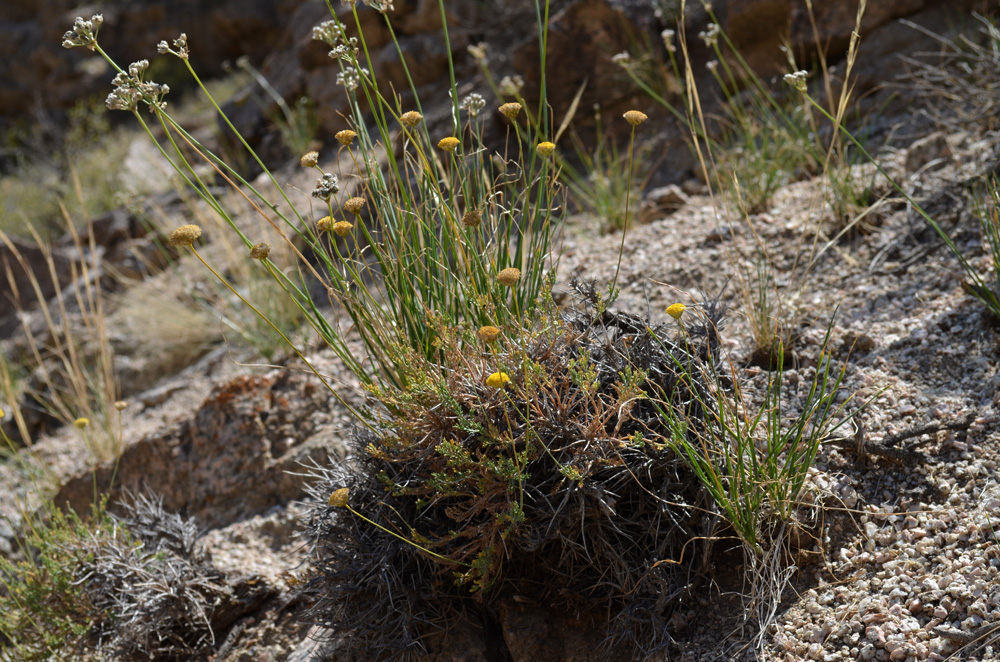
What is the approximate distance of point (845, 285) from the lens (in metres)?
2.76

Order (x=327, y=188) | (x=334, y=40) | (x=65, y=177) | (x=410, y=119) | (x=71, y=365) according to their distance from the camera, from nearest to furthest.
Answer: (x=327, y=188)
(x=410, y=119)
(x=334, y=40)
(x=71, y=365)
(x=65, y=177)

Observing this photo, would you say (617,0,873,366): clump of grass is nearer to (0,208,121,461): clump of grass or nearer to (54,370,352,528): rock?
(54,370,352,528): rock

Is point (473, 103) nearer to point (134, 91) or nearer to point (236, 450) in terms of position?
point (134, 91)

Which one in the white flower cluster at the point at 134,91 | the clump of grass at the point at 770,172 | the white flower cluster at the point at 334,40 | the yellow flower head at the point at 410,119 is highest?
the white flower cluster at the point at 134,91

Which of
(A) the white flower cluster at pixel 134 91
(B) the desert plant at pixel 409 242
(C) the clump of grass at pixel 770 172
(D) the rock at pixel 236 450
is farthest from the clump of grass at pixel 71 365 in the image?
(C) the clump of grass at pixel 770 172

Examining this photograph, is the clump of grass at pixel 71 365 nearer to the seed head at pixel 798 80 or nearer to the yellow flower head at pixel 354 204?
the yellow flower head at pixel 354 204

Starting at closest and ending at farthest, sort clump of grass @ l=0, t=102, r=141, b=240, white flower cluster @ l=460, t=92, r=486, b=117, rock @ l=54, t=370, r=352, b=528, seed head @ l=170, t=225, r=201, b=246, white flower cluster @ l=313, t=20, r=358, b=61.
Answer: seed head @ l=170, t=225, r=201, b=246 → white flower cluster @ l=313, t=20, r=358, b=61 → white flower cluster @ l=460, t=92, r=486, b=117 → rock @ l=54, t=370, r=352, b=528 → clump of grass @ l=0, t=102, r=141, b=240

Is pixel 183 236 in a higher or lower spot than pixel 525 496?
higher

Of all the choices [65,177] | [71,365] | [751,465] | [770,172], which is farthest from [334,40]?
[65,177]

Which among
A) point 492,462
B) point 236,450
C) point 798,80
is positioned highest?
point 798,80

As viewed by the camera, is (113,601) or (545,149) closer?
(545,149)

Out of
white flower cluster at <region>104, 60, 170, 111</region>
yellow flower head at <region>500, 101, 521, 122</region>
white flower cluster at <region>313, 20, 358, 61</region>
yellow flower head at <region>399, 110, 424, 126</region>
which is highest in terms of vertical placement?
white flower cluster at <region>104, 60, 170, 111</region>

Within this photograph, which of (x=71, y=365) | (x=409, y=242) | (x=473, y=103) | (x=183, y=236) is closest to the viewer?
(x=183, y=236)

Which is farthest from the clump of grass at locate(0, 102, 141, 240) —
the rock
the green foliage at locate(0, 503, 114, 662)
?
the green foliage at locate(0, 503, 114, 662)
